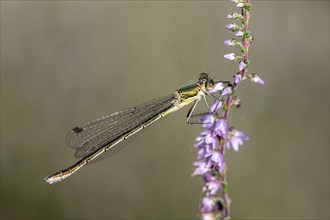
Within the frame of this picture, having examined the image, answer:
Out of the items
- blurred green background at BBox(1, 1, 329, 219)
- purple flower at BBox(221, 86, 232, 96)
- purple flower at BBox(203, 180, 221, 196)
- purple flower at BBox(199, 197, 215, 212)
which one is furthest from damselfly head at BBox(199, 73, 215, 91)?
blurred green background at BBox(1, 1, 329, 219)

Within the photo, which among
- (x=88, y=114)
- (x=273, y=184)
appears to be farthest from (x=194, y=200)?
(x=88, y=114)

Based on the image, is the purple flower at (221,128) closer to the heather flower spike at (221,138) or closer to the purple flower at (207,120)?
the heather flower spike at (221,138)

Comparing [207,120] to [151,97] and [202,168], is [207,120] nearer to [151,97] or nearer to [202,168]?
[202,168]

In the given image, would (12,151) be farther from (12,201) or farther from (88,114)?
(88,114)

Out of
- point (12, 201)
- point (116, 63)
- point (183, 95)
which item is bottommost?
point (12, 201)

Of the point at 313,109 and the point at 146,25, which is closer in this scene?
the point at 313,109

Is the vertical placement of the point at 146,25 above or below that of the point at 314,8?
below

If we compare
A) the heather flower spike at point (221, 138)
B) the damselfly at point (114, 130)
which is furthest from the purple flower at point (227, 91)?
the damselfly at point (114, 130)

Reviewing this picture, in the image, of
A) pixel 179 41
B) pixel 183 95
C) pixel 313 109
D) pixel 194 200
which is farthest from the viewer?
pixel 179 41
